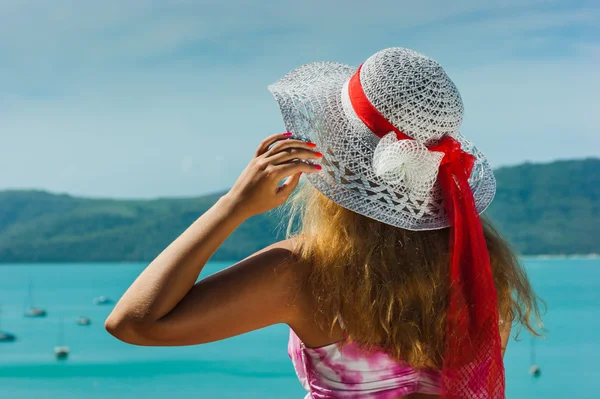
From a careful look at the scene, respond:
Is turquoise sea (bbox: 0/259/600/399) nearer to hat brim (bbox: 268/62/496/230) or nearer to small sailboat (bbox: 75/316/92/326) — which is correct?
small sailboat (bbox: 75/316/92/326)

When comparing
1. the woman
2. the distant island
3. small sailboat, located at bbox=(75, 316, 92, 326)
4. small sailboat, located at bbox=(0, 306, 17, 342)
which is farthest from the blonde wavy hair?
the distant island

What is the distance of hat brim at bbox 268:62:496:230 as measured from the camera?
1.39 m

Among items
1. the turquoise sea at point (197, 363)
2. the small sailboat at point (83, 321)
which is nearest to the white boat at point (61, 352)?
Result: the turquoise sea at point (197, 363)

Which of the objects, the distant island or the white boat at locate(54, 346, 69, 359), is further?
the distant island


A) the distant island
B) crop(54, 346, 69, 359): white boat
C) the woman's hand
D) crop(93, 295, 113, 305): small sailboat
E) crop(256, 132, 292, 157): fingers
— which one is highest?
crop(256, 132, 292, 157): fingers

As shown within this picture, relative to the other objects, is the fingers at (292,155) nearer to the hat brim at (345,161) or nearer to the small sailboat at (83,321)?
the hat brim at (345,161)

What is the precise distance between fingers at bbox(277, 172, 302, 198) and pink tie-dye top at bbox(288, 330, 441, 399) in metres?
0.31

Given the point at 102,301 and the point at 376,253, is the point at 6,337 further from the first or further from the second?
the point at 376,253

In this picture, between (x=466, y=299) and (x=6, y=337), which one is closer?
(x=466, y=299)

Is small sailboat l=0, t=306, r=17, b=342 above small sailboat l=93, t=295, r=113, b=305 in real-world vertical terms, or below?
above

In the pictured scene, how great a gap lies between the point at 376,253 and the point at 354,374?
241mm

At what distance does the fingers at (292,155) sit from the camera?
1.28 m

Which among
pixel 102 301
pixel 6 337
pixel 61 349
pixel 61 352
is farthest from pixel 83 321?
pixel 61 352

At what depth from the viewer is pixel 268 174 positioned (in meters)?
1.26
